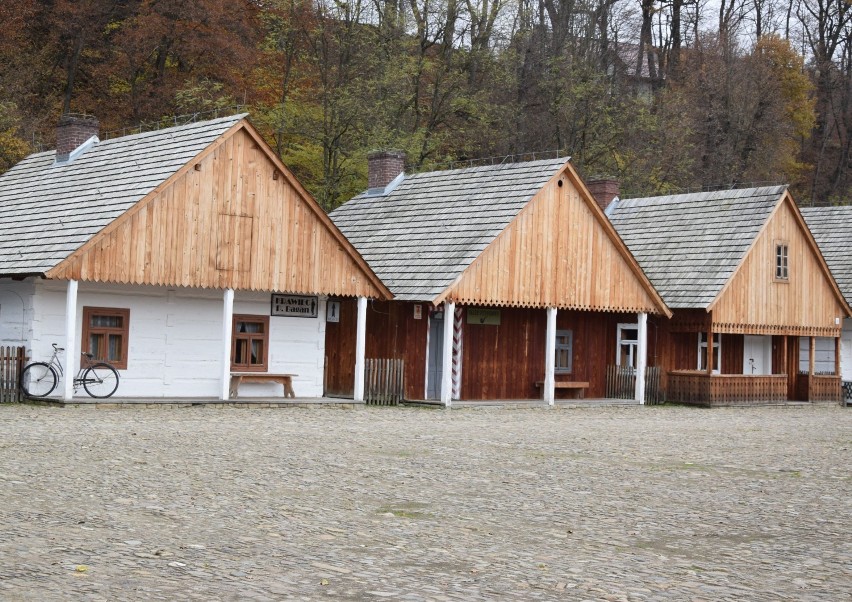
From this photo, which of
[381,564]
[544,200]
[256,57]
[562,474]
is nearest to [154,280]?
[544,200]

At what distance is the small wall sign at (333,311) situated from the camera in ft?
104

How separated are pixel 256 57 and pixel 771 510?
3698cm

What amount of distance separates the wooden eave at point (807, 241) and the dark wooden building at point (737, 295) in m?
0.04

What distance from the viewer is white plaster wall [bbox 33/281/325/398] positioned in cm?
2592

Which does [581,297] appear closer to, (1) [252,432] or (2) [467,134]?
(1) [252,432]

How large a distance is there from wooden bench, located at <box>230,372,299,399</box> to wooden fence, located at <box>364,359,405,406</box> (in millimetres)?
1688

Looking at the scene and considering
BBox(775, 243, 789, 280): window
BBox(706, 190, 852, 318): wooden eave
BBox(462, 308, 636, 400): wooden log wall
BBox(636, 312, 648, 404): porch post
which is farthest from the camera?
BBox(775, 243, 789, 280): window

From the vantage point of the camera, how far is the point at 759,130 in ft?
195

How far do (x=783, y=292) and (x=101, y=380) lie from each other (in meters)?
20.3

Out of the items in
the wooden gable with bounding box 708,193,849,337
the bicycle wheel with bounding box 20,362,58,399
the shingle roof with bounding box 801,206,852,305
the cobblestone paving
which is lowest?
the cobblestone paving

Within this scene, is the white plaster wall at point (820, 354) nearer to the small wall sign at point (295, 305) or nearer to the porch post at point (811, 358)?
the porch post at point (811, 358)

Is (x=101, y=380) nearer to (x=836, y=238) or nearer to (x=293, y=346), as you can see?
(x=293, y=346)

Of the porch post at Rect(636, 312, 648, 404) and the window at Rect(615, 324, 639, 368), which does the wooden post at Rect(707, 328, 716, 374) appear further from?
the window at Rect(615, 324, 639, 368)

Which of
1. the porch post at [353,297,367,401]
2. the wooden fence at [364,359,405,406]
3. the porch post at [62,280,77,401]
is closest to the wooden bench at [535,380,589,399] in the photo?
the wooden fence at [364,359,405,406]
